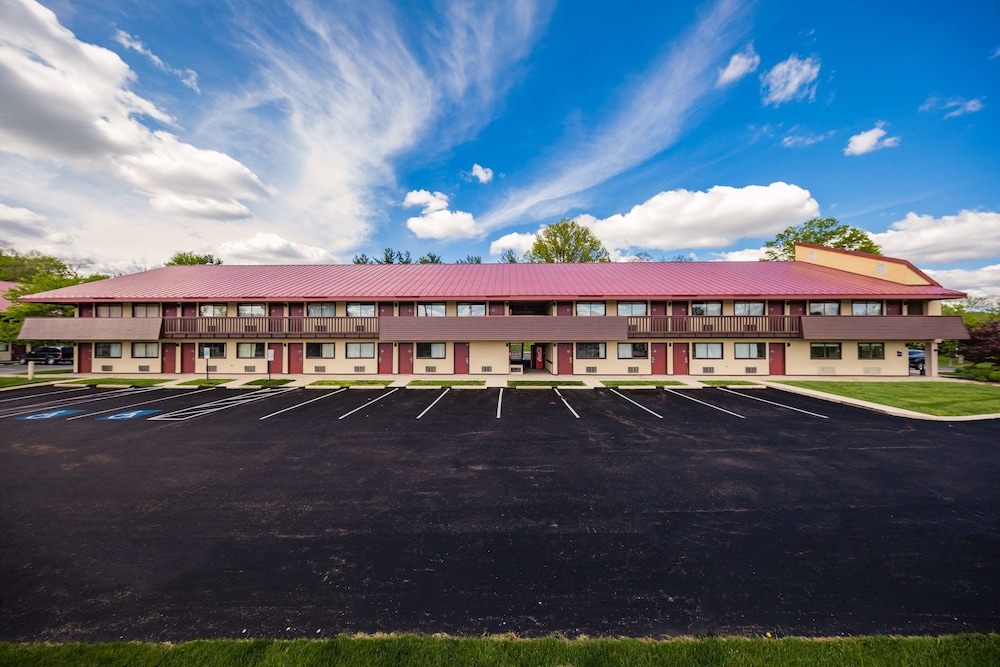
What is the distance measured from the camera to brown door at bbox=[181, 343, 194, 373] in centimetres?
2819

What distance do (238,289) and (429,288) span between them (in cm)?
1581

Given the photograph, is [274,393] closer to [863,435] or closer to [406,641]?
[406,641]

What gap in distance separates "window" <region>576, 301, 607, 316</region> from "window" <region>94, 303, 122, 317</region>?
36.2 metres

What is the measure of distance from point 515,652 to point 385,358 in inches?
997

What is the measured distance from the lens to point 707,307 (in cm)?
2750

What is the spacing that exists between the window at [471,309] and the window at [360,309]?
685cm

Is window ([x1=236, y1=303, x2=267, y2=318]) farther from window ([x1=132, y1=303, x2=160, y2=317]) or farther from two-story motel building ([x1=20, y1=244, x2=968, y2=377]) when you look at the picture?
window ([x1=132, y1=303, x2=160, y2=317])

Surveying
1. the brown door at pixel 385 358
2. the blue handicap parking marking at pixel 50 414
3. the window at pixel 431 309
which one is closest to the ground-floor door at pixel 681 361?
the window at pixel 431 309

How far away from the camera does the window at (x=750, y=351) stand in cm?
2694

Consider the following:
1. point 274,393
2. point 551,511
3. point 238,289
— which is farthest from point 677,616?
point 238,289

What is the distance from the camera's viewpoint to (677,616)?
446cm

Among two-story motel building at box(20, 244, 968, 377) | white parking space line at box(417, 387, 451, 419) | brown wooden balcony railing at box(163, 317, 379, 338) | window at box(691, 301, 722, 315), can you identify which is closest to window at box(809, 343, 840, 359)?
two-story motel building at box(20, 244, 968, 377)

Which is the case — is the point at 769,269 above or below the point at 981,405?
above

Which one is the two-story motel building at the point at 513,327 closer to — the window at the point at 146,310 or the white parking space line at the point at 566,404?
the window at the point at 146,310
